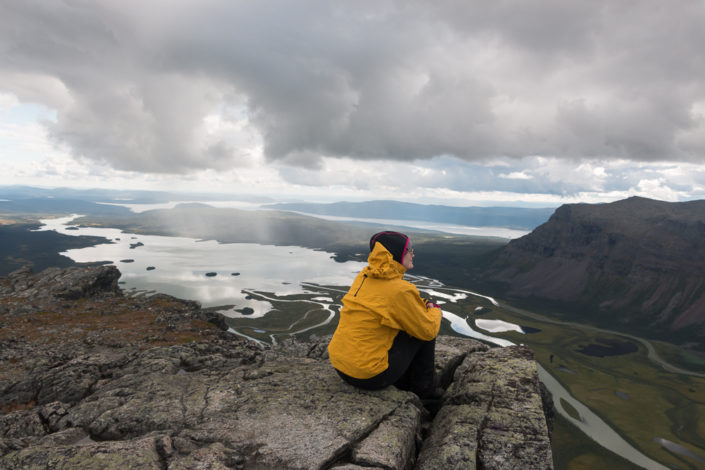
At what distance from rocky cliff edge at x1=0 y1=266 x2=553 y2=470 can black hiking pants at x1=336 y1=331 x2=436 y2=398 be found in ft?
1.82

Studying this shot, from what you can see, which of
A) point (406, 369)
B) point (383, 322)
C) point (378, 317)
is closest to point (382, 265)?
point (378, 317)

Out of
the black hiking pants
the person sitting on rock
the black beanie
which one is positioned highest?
the black beanie

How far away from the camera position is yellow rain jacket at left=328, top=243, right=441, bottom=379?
10.3 m

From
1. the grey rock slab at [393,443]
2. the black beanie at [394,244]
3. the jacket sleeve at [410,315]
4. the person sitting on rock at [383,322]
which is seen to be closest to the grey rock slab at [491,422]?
the grey rock slab at [393,443]

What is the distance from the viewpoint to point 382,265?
10.5m

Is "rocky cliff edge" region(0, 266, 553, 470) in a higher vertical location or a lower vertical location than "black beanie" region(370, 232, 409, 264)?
lower

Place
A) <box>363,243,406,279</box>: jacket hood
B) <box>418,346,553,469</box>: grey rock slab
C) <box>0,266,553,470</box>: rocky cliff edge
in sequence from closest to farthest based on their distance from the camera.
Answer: <box>0,266,553,470</box>: rocky cliff edge → <box>418,346,553,469</box>: grey rock slab → <box>363,243,406,279</box>: jacket hood

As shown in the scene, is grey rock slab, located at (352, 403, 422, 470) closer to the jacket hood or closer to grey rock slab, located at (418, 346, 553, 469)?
grey rock slab, located at (418, 346, 553, 469)

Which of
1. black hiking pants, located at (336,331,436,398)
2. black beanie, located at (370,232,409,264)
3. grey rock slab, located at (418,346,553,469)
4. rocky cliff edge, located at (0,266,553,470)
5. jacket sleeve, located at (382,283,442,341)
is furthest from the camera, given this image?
black hiking pants, located at (336,331,436,398)

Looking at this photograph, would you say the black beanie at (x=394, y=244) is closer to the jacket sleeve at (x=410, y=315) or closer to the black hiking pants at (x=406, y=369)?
the jacket sleeve at (x=410, y=315)

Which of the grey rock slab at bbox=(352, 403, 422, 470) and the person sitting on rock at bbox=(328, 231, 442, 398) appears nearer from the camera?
the grey rock slab at bbox=(352, 403, 422, 470)

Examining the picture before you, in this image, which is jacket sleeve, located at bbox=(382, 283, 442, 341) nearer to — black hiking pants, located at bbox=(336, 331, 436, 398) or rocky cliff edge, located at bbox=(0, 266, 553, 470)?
black hiking pants, located at bbox=(336, 331, 436, 398)

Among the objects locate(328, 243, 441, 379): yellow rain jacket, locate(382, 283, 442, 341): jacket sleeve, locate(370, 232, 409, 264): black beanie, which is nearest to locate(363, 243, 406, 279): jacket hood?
locate(328, 243, 441, 379): yellow rain jacket

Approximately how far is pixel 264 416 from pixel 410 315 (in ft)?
17.9
